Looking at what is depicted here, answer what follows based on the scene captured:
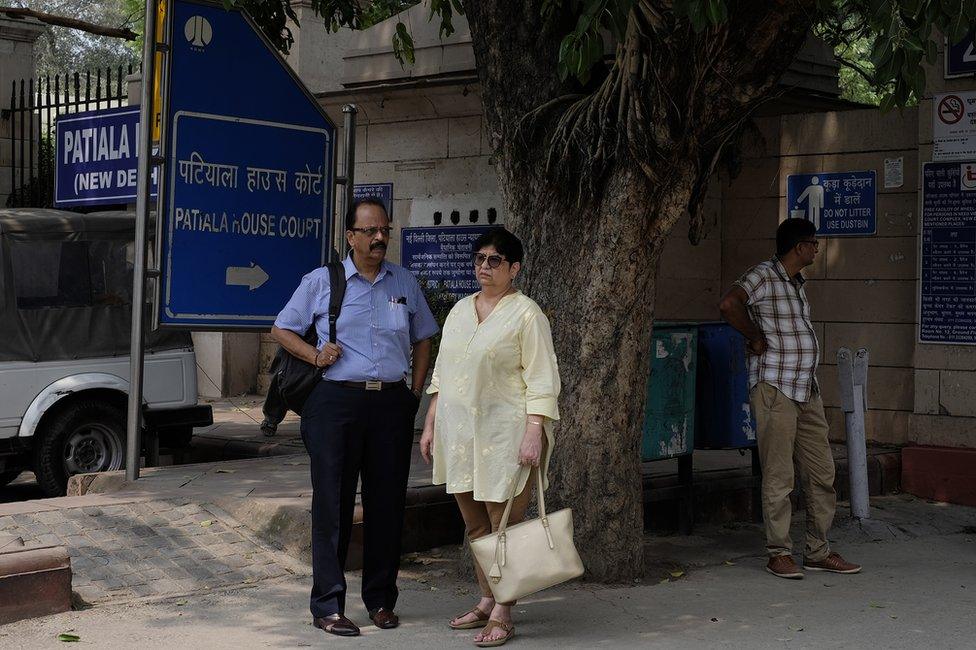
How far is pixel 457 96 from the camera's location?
11586mm

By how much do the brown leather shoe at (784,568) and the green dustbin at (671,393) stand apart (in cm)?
98

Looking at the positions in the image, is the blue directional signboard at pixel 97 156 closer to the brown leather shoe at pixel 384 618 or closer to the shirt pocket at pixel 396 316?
the shirt pocket at pixel 396 316

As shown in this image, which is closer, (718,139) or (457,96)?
(718,139)

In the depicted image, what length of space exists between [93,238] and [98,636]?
Result: 467 cm

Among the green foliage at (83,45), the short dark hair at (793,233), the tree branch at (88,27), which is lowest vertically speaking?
the short dark hair at (793,233)

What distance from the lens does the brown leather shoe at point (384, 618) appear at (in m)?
5.61

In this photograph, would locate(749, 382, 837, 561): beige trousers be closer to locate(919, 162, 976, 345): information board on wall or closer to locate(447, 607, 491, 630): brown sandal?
locate(447, 607, 491, 630): brown sandal

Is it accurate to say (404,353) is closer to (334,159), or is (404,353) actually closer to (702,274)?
(334,159)

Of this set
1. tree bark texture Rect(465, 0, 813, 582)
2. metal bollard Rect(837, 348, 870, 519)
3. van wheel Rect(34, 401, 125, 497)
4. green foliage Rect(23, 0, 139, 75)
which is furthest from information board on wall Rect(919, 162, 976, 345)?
green foliage Rect(23, 0, 139, 75)

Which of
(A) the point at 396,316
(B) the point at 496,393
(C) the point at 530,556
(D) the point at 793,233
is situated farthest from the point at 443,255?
(C) the point at 530,556

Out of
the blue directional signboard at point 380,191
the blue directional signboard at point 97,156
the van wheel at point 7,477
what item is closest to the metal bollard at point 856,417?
the blue directional signboard at point 380,191

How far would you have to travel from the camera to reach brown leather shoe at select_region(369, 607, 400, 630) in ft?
18.4

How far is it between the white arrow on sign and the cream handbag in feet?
11.5

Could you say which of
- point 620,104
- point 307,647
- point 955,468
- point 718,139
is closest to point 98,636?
point 307,647
